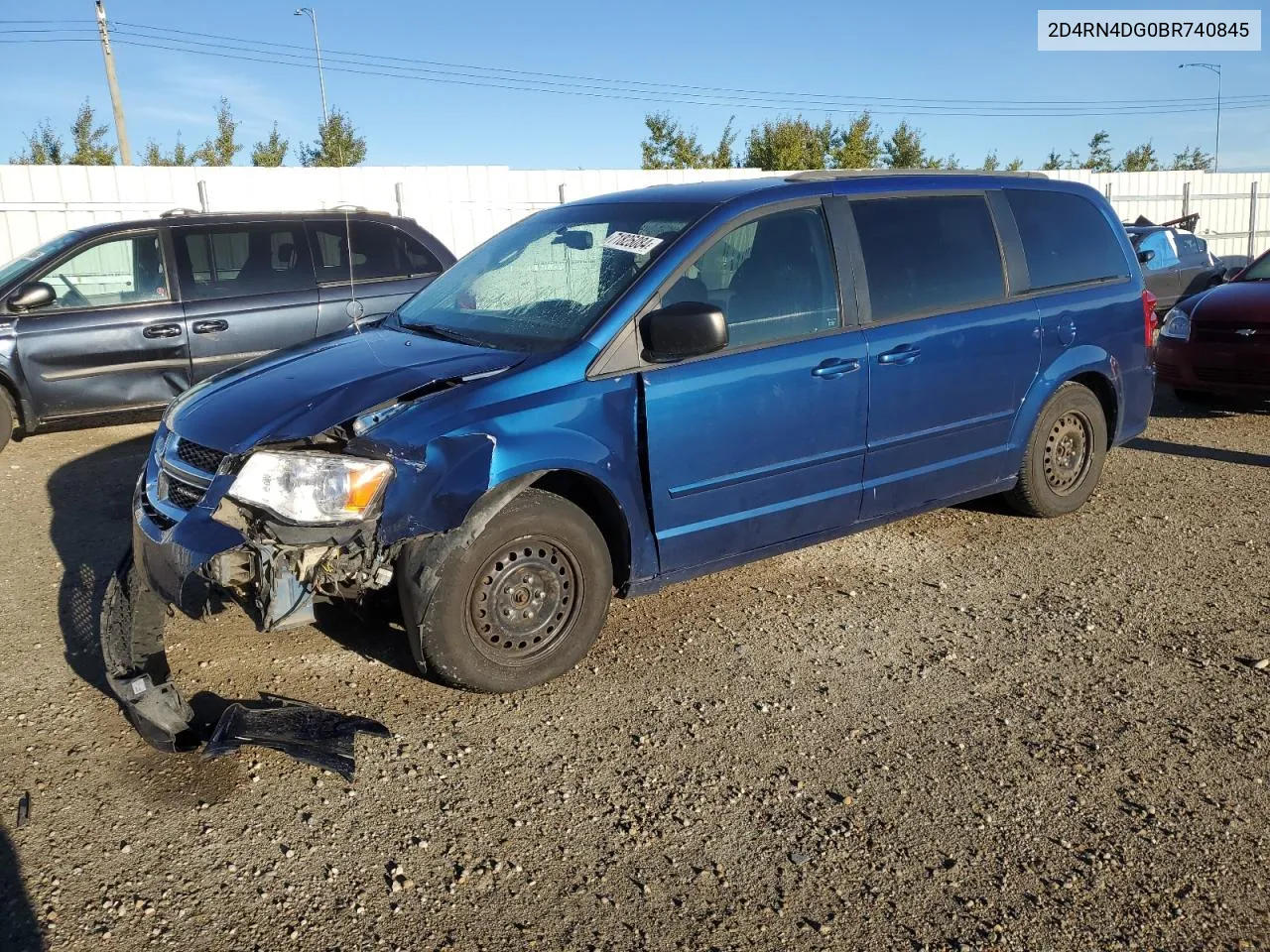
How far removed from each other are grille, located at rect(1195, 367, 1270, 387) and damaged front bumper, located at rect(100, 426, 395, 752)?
23.9ft

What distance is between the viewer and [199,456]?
3666mm

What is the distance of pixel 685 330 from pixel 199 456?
6.06 feet

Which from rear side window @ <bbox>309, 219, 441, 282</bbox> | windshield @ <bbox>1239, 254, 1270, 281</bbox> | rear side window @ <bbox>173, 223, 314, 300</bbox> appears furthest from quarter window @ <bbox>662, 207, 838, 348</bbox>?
windshield @ <bbox>1239, 254, 1270, 281</bbox>

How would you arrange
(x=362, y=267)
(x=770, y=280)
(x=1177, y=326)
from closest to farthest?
(x=770, y=280), (x=362, y=267), (x=1177, y=326)

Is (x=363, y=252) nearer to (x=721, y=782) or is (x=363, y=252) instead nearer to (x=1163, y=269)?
(x=721, y=782)

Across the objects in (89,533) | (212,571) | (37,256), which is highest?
(37,256)

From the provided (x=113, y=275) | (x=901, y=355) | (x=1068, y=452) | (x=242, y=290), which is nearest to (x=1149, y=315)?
(x=1068, y=452)

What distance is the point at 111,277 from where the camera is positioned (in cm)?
767

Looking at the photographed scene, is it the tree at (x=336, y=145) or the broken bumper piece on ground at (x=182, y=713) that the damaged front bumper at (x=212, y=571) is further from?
the tree at (x=336, y=145)

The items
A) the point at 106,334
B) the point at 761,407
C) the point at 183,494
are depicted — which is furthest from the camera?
the point at 106,334

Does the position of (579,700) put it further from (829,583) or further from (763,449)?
(829,583)

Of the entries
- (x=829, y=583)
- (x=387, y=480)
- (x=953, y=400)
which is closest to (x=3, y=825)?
(x=387, y=480)

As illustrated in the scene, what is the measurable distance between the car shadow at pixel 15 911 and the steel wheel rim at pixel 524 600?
4.93 ft

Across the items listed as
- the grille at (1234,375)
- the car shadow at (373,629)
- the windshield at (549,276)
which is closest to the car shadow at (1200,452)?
the grille at (1234,375)
